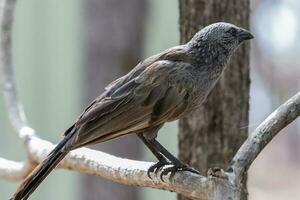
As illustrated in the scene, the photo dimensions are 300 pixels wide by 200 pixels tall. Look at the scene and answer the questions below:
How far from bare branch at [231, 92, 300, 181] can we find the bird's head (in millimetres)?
826

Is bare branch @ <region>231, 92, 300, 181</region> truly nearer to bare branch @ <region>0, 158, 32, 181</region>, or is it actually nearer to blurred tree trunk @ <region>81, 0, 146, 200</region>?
bare branch @ <region>0, 158, 32, 181</region>

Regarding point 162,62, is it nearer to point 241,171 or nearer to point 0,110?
point 241,171

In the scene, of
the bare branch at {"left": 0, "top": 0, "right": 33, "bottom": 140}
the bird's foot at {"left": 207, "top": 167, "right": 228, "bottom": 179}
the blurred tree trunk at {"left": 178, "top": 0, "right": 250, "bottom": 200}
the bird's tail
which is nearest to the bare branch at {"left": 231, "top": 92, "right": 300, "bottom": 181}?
the bird's foot at {"left": 207, "top": 167, "right": 228, "bottom": 179}

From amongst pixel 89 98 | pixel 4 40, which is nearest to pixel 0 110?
pixel 89 98

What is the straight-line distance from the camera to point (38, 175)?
4742mm

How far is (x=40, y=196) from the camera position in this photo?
13.4 m

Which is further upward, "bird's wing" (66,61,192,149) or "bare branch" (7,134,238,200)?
"bird's wing" (66,61,192,149)

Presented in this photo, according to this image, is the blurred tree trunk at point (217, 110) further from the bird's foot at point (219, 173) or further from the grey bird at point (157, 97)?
the bird's foot at point (219, 173)

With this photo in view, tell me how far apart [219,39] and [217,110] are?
758mm

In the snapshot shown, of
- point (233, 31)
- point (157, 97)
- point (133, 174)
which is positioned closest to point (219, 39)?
point (233, 31)

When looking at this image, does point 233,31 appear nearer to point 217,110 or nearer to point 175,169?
point 217,110

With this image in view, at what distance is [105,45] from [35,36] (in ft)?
13.0

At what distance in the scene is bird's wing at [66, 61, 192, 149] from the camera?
4.98m

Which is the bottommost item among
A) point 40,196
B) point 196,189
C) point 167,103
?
point 40,196
